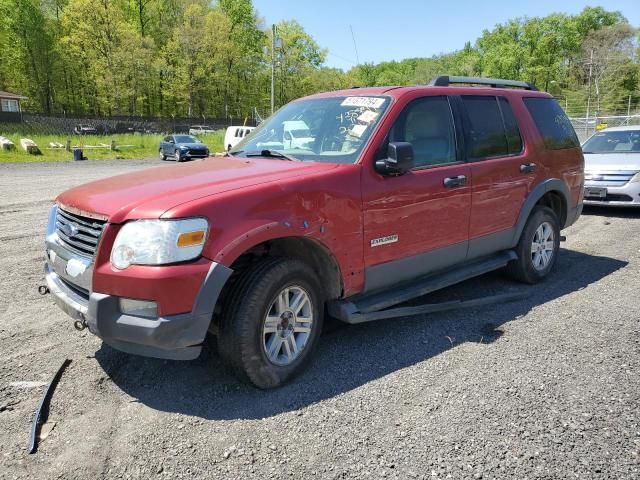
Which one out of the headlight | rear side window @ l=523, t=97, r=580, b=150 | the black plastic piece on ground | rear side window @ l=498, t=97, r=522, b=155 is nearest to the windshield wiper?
the headlight

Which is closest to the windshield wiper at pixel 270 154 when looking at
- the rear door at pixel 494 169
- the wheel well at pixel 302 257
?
the wheel well at pixel 302 257

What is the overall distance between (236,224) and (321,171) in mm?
807

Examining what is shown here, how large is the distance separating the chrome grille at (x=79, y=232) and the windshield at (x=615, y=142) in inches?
410

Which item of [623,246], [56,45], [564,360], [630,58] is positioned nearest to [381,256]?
[564,360]

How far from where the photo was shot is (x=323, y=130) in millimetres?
3980

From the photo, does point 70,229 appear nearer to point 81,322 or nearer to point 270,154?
point 81,322

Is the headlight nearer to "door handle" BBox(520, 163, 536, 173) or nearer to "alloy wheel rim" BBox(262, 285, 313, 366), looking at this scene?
"alloy wheel rim" BBox(262, 285, 313, 366)

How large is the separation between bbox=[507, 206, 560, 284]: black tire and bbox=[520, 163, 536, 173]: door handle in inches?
19.3

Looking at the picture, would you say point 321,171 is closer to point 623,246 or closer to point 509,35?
point 623,246

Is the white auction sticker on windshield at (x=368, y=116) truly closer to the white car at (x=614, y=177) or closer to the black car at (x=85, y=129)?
the white car at (x=614, y=177)

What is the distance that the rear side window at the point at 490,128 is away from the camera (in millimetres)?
4527

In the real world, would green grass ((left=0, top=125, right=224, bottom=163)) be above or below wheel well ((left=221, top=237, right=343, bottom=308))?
below

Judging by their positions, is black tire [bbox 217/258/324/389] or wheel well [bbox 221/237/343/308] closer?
black tire [bbox 217/258/324/389]

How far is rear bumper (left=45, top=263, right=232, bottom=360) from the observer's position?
8.96 ft
